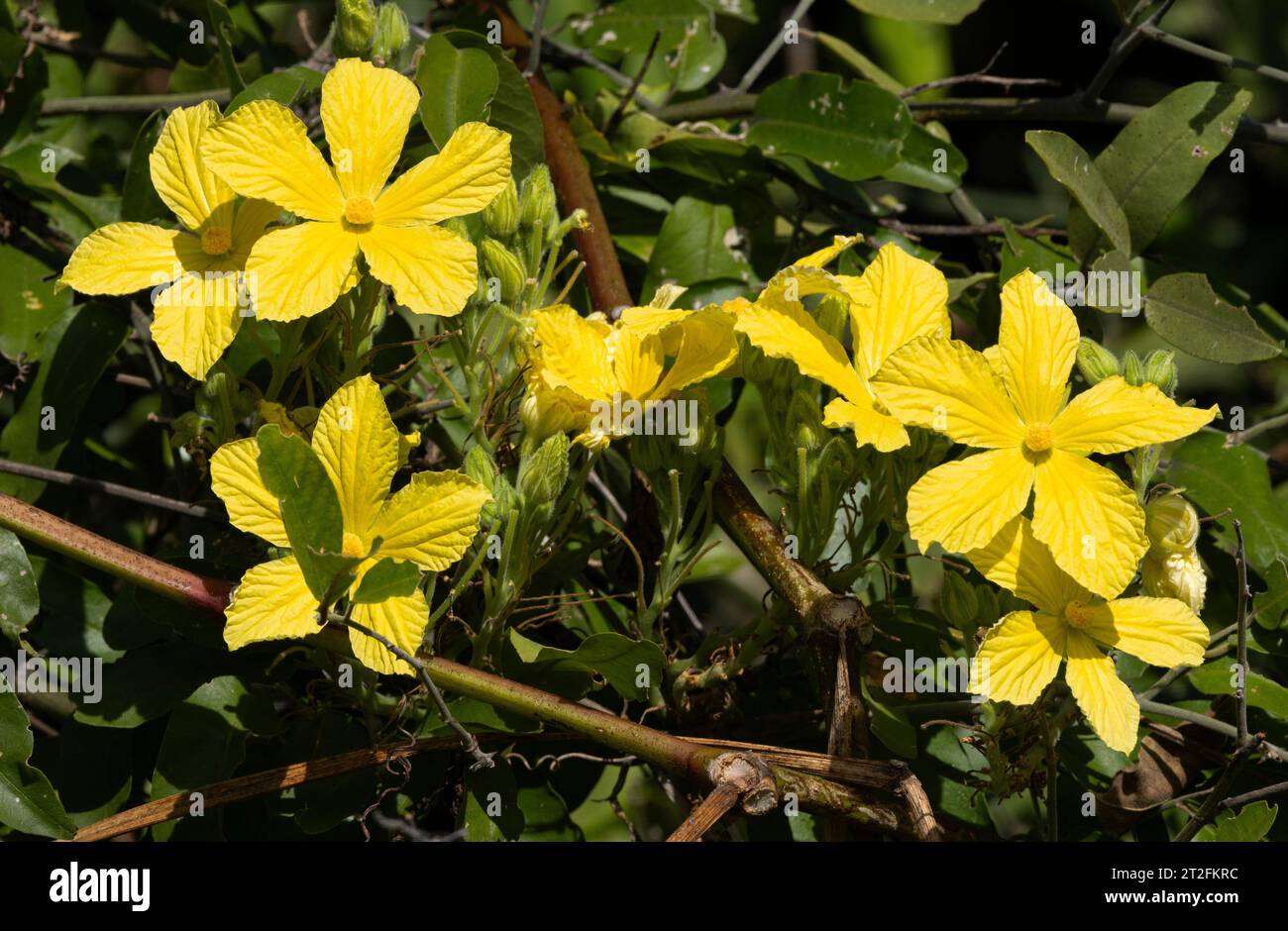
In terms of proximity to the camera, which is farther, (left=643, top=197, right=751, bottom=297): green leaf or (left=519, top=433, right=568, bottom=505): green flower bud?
(left=643, top=197, right=751, bottom=297): green leaf

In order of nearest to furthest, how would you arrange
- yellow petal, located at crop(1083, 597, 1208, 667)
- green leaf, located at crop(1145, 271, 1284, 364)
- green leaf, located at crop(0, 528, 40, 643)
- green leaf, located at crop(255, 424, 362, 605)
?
green leaf, located at crop(255, 424, 362, 605), yellow petal, located at crop(1083, 597, 1208, 667), green leaf, located at crop(0, 528, 40, 643), green leaf, located at crop(1145, 271, 1284, 364)

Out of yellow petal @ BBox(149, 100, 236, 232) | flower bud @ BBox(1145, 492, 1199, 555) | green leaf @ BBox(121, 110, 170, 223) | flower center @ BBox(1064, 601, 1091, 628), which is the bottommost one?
flower center @ BBox(1064, 601, 1091, 628)

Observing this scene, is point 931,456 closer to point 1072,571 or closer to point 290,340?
point 1072,571

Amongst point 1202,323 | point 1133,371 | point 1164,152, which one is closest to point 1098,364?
point 1133,371

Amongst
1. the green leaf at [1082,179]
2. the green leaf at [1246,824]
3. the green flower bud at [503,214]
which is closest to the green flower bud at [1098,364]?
the green leaf at [1082,179]

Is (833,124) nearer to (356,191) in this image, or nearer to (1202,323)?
(1202,323)

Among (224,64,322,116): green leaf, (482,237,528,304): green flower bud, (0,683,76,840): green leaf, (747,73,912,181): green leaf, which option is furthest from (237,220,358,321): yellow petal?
(747,73,912,181): green leaf

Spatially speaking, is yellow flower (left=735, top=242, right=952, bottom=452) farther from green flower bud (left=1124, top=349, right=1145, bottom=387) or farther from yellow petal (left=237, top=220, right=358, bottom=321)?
yellow petal (left=237, top=220, right=358, bottom=321)
